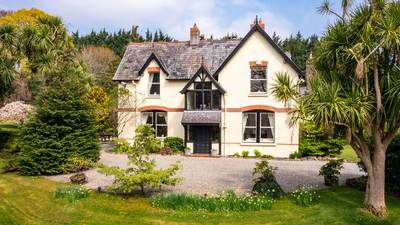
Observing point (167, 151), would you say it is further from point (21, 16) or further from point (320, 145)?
point (21, 16)

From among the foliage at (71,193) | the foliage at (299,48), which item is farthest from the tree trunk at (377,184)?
the foliage at (299,48)

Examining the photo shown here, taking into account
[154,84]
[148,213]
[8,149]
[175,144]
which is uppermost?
[154,84]

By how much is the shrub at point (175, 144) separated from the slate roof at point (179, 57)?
188 inches

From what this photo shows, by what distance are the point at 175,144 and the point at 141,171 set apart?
1359 cm

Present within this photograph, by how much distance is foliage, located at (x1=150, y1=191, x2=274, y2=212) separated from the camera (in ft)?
38.8

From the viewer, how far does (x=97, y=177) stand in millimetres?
17062

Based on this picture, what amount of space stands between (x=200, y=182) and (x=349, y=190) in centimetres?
639

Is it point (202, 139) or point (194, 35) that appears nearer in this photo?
point (202, 139)

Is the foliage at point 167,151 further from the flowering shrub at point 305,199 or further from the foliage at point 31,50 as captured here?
the flowering shrub at point 305,199

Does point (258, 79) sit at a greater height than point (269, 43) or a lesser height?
lesser

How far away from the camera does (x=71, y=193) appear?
1295cm

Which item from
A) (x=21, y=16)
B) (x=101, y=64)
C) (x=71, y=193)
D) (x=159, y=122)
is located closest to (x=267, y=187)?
(x=71, y=193)

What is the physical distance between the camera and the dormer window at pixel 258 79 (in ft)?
83.4

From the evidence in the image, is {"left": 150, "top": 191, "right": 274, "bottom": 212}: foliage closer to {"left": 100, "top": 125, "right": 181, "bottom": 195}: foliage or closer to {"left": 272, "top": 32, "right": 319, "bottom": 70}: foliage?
{"left": 100, "top": 125, "right": 181, "bottom": 195}: foliage
